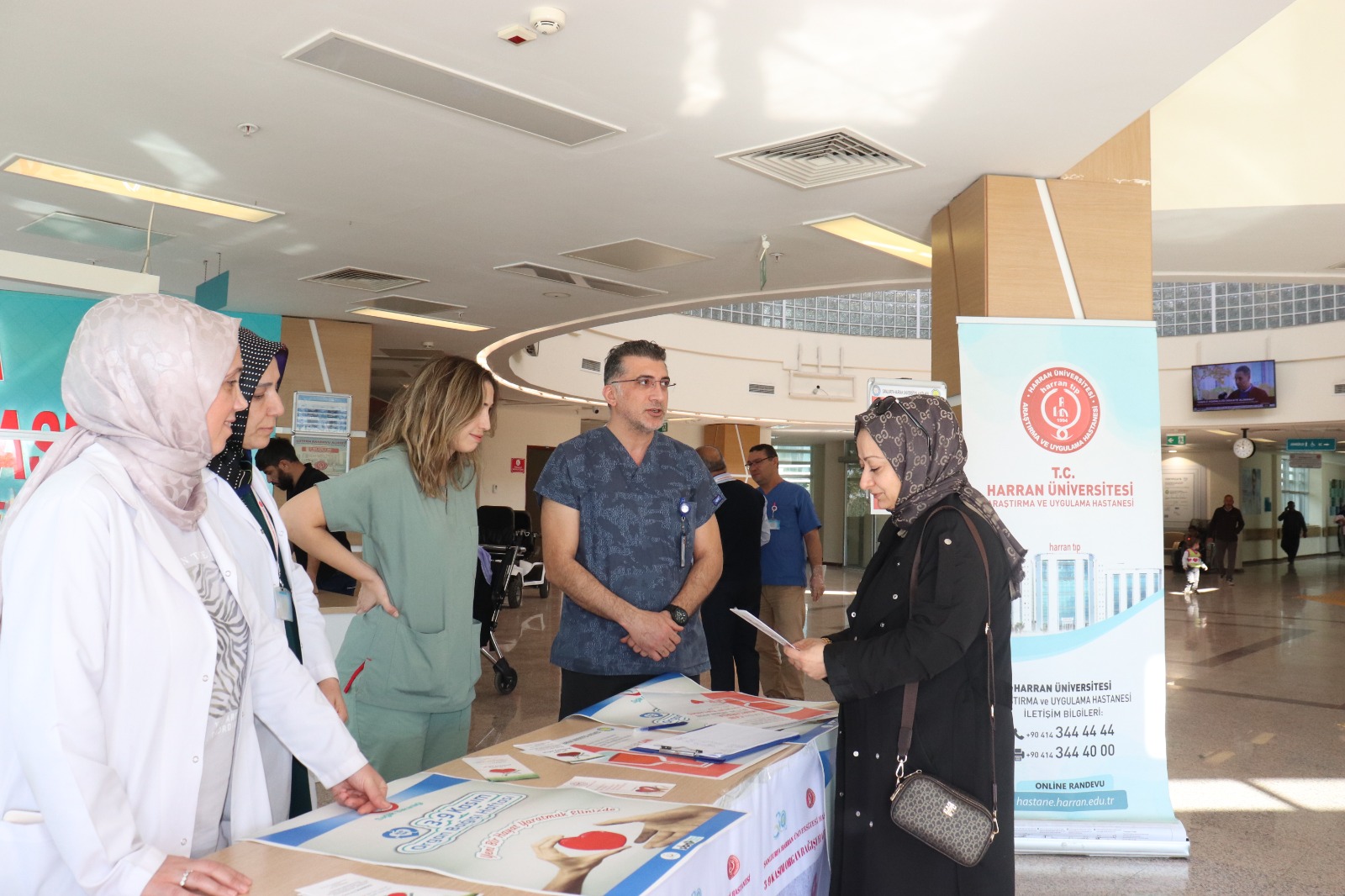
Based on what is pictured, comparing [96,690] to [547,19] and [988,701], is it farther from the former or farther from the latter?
[547,19]

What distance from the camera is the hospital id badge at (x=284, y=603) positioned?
6.45 ft

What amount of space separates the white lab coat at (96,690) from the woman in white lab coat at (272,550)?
42 cm

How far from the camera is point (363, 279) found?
7.71 metres

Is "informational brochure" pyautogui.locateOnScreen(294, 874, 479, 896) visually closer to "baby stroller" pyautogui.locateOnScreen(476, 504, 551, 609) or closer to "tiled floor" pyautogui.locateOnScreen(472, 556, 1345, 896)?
"tiled floor" pyautogui.locateOnScreen(472, 556, 1345, 896)

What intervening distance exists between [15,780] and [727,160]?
4123 mm

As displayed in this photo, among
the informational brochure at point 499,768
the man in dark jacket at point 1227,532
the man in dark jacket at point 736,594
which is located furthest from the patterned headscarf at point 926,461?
the man in dark jacket at point 1227,532

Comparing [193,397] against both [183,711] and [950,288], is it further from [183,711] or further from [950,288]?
[950,288]

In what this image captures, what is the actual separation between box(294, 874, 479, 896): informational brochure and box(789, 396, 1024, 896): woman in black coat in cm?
103

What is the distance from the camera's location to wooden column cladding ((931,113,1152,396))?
14.6 ft

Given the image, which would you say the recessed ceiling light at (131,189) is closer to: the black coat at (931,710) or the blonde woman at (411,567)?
the blonde woman at (411,567)

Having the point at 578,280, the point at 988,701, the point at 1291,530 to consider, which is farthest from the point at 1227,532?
the point at 988,701

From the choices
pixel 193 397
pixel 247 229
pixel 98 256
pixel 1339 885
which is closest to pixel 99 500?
pixel 193 397

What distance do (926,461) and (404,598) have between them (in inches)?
51.4

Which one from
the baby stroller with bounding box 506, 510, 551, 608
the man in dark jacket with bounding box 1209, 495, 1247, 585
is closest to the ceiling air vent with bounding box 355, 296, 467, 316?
the baby stroller with bounding box 506, 510, 551, 608
